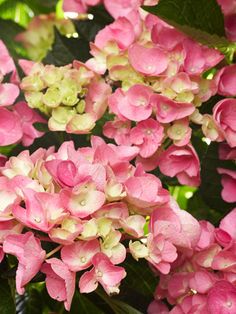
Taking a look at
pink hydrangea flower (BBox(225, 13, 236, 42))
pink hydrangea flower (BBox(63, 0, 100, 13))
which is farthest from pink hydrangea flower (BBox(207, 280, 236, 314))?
pink hydrangea flower (BBox(63, 0, 100, 13))

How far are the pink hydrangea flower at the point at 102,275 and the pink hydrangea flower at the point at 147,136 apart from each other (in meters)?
0.12

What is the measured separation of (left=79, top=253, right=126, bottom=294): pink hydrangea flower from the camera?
23.1 inches

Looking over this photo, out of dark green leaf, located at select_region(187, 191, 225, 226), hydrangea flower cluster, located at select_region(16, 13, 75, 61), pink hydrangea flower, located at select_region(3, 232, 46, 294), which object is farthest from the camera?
hydrangea flower cluster, located at select_region(16, 13, 75, 61)

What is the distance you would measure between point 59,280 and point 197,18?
0.79ft

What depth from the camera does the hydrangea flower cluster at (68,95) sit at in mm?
700

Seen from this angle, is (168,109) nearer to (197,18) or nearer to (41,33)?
(197,18)

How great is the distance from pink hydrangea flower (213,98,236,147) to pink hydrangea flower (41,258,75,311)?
19 centimetres

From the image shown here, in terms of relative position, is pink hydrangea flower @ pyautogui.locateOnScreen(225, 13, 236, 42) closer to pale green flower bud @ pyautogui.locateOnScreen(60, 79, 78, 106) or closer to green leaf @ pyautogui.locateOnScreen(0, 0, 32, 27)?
pale green flower bud @ pyautogui.locateOnScreen(60, 79, 78, 106)

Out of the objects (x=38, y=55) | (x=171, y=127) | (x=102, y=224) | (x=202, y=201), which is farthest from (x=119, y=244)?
(x=38, y=55)

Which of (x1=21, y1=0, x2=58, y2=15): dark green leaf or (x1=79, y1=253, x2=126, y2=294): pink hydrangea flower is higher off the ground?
(x1=79, y1=253, x2=126, y2=294): pink hydrangea flower

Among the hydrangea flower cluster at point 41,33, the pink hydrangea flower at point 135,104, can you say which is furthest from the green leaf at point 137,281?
the hydrangea flower cluster at point 41,33

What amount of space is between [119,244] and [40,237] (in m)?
0.06

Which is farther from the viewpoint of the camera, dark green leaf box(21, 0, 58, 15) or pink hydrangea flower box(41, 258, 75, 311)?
dark green leaf box(21, 0, 58, 15)

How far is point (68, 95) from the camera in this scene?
0.71 metres
